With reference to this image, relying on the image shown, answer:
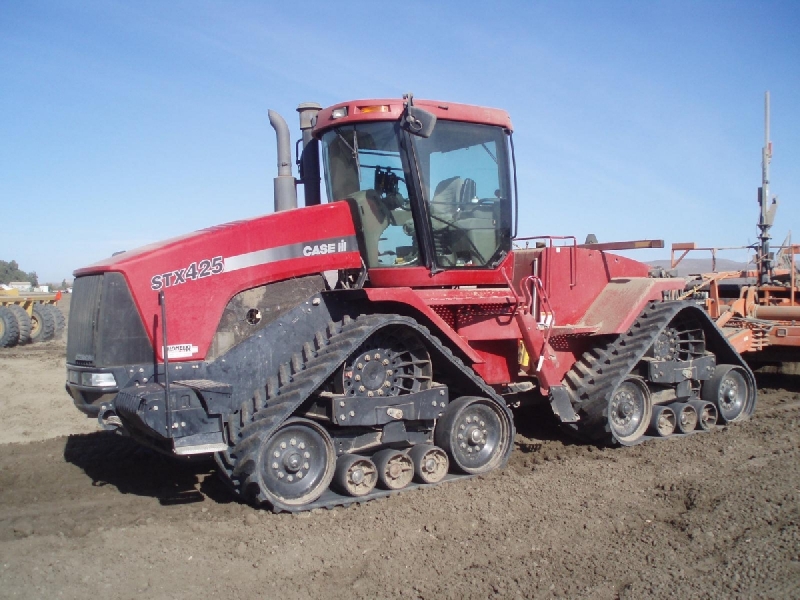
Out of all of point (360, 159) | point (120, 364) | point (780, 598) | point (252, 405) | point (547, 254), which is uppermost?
point (360, 159)

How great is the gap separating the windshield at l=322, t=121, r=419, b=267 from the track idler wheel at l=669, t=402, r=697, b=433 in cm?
371

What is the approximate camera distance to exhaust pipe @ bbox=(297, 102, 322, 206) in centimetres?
742

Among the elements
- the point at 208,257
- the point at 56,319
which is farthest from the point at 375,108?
the point at 56,319

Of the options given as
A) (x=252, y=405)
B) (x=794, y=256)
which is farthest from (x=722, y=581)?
(x=794, y=256)

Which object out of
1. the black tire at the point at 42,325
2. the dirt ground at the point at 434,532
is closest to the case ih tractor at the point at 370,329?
the dirt ground at the point at 434,532

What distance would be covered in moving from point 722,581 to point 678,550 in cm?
49

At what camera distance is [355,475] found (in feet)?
19.1

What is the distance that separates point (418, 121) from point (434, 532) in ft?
10.6

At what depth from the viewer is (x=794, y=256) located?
11.5 metres

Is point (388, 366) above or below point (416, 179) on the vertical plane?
below

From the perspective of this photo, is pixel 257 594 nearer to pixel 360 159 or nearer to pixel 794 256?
pixel 360 159

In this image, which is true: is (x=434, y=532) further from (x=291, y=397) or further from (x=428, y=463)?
(x=291, y=397)

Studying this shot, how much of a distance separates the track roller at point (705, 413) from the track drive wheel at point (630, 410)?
0.73 m

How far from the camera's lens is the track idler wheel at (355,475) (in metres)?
5.77
